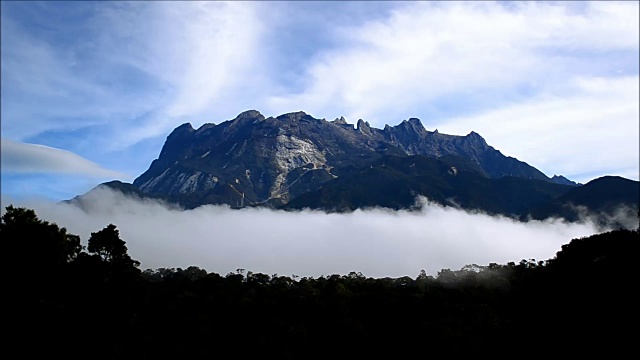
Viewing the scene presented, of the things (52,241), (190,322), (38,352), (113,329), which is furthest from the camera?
(190,322)

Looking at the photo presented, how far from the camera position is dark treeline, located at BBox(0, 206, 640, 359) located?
51.2 m

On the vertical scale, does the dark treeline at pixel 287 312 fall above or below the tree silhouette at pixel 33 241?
below

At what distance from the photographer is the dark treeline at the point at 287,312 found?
51.2 m

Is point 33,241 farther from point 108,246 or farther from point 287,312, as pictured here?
point 287,312

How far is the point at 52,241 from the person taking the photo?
56312 millimetres

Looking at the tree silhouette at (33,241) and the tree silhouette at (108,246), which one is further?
the tree silhouette at (108,246)

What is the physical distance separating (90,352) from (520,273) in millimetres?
74117

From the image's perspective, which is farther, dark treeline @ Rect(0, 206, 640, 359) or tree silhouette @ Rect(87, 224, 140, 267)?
tree silhouette @ Rect(87, 224, 140, 267)

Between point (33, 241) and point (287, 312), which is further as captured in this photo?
point (287, 312)

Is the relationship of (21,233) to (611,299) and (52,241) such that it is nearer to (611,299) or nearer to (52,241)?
(52,241)

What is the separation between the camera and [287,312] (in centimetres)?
6975

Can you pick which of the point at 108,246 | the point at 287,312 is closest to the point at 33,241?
the point at 108,246

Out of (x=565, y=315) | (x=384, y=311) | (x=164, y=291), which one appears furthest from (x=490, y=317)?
(x=164, y=291)

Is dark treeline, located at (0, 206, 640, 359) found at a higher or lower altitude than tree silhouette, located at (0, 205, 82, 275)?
lower
